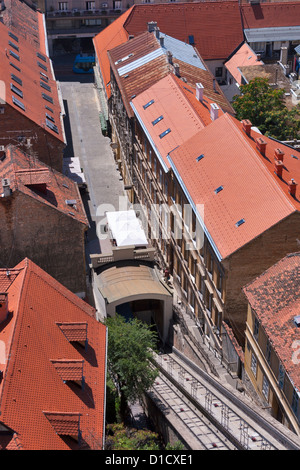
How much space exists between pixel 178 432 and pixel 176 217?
87.0ft

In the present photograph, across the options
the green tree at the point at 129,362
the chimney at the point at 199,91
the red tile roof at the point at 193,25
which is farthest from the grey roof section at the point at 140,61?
the green tree at the point at 129,362

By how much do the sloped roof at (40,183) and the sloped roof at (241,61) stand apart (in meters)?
42.7

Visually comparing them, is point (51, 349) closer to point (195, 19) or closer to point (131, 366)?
point (131, 366)

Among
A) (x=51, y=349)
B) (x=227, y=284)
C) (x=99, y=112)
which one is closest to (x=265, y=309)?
(x=227, y=284)

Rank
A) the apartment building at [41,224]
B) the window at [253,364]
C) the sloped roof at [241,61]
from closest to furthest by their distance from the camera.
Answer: the window at [253,364] → the apartment building at [41,224] → the sloped roof at [241,61]

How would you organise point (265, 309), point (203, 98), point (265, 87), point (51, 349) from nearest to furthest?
point (51, 349)
point (265, 309)
point (203, 98)
point (265, 87)

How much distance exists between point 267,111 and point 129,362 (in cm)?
4180

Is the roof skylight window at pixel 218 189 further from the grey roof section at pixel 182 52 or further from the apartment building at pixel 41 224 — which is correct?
the grey roof section at pixel 182 52

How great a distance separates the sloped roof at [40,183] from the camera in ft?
198

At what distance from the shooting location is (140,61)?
289 ft

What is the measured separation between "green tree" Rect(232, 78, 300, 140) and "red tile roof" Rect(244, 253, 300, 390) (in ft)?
113

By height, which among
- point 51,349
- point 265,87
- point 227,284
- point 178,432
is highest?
point 265,87

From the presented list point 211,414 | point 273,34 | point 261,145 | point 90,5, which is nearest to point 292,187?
point 261,145

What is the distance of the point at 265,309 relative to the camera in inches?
1964
